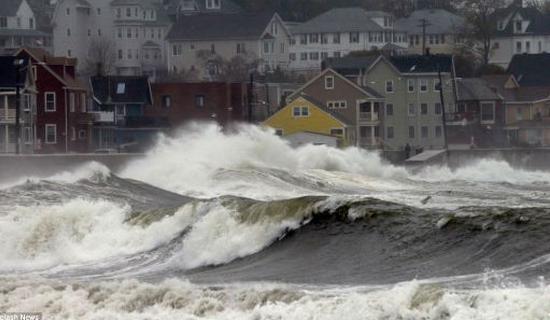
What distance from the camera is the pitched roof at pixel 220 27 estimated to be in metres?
120

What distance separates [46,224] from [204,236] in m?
4.21

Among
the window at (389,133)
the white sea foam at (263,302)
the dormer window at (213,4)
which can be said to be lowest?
the white sea foam at (263,302)

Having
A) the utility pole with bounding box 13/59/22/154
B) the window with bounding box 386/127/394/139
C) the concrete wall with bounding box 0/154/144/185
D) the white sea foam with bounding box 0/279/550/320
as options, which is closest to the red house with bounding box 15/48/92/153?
the utility pole with bounding box 13/59/22/154

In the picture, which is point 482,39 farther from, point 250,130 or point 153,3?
point 250,130

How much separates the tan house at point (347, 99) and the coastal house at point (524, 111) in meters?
8.16

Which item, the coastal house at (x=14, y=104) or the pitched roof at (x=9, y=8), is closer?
the coastal house at (x=14, y=104)

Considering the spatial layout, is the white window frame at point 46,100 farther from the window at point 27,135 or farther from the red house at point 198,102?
the red house at point 198,102

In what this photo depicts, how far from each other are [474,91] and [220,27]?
32.5m

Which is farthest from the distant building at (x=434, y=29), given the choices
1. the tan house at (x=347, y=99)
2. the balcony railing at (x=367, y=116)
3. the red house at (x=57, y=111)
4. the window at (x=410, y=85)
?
the red house at (x=57, y=111)

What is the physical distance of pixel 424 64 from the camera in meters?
94.4

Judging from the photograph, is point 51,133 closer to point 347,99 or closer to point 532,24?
point 347,99

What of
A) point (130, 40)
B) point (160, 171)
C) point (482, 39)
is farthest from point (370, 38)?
point (160, 171)

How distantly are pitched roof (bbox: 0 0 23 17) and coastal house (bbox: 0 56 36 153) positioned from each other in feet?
187

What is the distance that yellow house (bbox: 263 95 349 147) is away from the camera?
82938 mm
